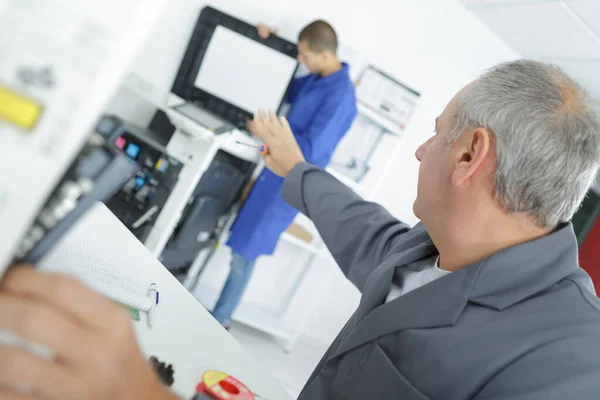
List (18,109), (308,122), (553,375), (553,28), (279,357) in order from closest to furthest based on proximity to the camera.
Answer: (18,109) → (553,375) → (308,122) → (553,28) → (279,357)

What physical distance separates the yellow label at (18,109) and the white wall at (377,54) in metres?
2.07

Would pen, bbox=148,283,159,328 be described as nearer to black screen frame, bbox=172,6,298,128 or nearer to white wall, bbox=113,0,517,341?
black screen frame, bbox=172,6,298,128

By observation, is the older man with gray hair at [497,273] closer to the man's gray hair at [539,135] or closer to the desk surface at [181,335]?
the man's gray hair at [539,135]

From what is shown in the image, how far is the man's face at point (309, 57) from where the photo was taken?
209cm

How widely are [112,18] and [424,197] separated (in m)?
0.76

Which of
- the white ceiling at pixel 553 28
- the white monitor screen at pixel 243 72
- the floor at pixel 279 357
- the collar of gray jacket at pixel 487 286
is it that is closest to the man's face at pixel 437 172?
the collar of gray jacket at pixel 487 286

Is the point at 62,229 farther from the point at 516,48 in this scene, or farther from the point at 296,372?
the point at 516,48

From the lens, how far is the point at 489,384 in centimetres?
69

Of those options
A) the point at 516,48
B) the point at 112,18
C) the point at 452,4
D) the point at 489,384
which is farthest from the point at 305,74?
the point at 112,18

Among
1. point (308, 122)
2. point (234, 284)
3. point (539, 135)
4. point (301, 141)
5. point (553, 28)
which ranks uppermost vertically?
point (553, 28)

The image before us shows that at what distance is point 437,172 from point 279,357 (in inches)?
86.0

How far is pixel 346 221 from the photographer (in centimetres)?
123

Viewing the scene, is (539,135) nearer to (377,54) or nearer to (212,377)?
(212,377)

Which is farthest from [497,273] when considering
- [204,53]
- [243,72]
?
[204,53]
